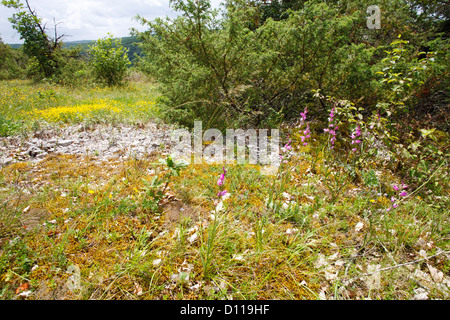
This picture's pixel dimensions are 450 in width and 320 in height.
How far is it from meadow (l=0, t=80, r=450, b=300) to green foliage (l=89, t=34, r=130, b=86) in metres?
9.42

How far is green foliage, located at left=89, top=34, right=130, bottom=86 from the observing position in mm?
10586

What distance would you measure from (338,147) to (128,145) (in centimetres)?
421

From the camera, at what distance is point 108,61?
10586 mm

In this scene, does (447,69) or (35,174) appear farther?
(447,69)

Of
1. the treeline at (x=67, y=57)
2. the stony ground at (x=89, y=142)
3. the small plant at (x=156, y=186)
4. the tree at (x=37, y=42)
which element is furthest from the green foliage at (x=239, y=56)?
the tree at (x=37, y=42)

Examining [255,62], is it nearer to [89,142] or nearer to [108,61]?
[89,142]

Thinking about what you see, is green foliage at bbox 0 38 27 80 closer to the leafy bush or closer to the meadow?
the leafy bush

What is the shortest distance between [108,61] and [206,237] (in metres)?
12.0

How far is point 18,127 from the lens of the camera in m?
4.00

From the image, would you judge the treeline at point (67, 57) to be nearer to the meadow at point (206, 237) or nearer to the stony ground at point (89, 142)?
the stony ground at point (89, 142)

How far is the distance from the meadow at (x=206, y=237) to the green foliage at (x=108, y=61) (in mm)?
9420

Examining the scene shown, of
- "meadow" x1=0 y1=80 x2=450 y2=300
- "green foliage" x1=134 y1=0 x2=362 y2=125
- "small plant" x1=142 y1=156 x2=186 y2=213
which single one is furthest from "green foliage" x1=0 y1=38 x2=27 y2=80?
"small plant" x1=142 y1=156 x2=186 y2=213
